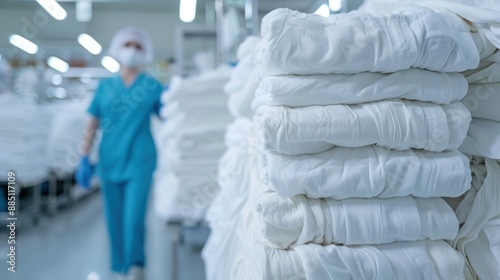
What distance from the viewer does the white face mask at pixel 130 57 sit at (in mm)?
2809

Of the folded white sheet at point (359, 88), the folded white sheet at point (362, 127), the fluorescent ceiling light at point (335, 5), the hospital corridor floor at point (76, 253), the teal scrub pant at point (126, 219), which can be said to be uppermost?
the fluorescent ceiling light at point (335, 5)

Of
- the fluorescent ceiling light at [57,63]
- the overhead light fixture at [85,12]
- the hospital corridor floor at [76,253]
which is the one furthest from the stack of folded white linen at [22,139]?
the overhead light fixture at [85,12]

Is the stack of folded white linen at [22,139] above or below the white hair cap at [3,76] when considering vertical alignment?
below

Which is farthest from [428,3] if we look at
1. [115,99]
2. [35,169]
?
[35,169]

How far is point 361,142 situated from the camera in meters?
0.82

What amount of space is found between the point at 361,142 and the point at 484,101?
0.98 ft

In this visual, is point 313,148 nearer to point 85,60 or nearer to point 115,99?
point 115,99

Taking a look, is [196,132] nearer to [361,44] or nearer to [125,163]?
[125,163]

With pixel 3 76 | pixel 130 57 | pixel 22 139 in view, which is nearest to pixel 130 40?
pixel 130 57

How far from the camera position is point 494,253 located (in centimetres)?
85

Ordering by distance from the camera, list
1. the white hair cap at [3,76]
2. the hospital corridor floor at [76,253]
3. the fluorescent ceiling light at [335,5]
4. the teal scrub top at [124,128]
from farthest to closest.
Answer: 1. the white hair cap at [3,76]
2. the teal scrub top at [124,128]
3. the hospital corridor floor at [76,253]
4. the fluorescent ceiling light at [335,5]

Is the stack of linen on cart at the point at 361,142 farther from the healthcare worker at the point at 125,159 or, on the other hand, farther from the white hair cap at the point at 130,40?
the white hair cap at the point at 130,40

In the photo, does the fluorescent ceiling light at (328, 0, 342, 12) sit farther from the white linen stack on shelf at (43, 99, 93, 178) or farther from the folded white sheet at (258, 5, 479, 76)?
the white linen stack on shelf at (43, 99, 93, 178)

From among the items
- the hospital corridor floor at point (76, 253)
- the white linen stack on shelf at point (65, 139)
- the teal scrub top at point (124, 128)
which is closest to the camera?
the hospital corridor floor at point (76, 253)
